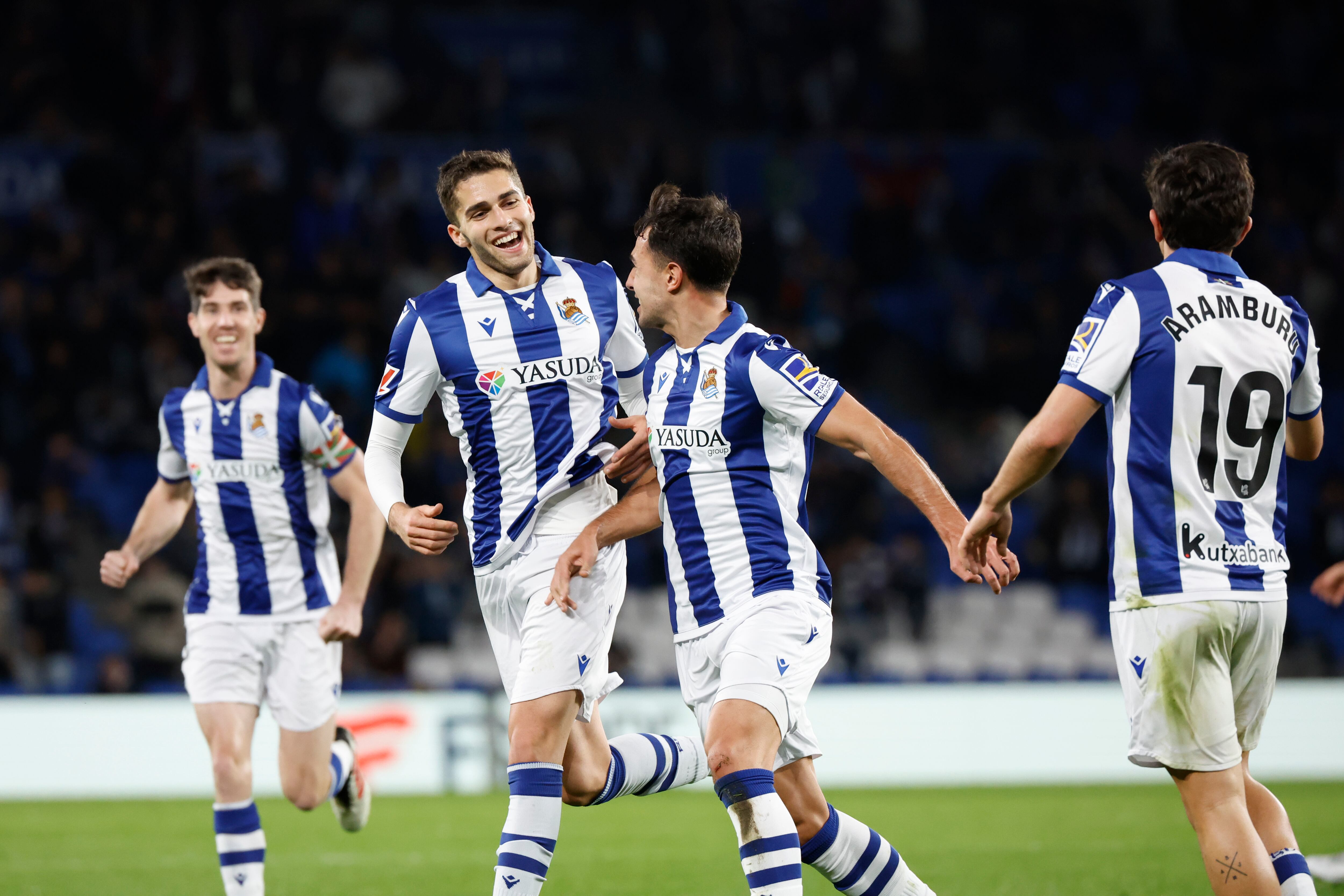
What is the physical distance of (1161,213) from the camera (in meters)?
4.03

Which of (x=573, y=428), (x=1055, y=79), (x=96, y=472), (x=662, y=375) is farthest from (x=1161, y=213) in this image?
(x=1055, y=79)

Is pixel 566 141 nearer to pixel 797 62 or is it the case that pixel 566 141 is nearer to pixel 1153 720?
pixel 797 62

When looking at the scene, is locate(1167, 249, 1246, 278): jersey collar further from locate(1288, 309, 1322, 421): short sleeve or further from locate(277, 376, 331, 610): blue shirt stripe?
locate(277, 376, 331, 610): blue shirt stripe

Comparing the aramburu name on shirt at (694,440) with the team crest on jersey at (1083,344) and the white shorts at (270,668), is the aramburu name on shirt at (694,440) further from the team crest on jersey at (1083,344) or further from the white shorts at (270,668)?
the white shorts at (270,668)

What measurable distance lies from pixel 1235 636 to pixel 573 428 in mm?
2211

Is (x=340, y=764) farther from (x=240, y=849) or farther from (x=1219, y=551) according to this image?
(x=1219, y=551)

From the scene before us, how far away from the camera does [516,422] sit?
4926 mm

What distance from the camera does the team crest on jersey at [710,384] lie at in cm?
436

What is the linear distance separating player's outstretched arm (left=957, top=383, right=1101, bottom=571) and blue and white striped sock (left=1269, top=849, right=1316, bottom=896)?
1.26 meters

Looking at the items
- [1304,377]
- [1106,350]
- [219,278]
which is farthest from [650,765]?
[219,278]

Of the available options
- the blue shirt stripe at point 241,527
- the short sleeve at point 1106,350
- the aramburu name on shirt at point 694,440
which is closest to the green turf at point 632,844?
the blue shirt stripe at point 241,527

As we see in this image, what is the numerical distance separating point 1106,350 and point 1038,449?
0.34 m

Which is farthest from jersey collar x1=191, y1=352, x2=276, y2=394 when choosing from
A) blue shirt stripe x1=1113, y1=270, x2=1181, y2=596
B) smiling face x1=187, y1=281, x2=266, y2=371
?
blue shirt stripe x1=1113, y1=270, x2=1181, y2=596

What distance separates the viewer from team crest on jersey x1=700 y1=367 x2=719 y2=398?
4.36 m
